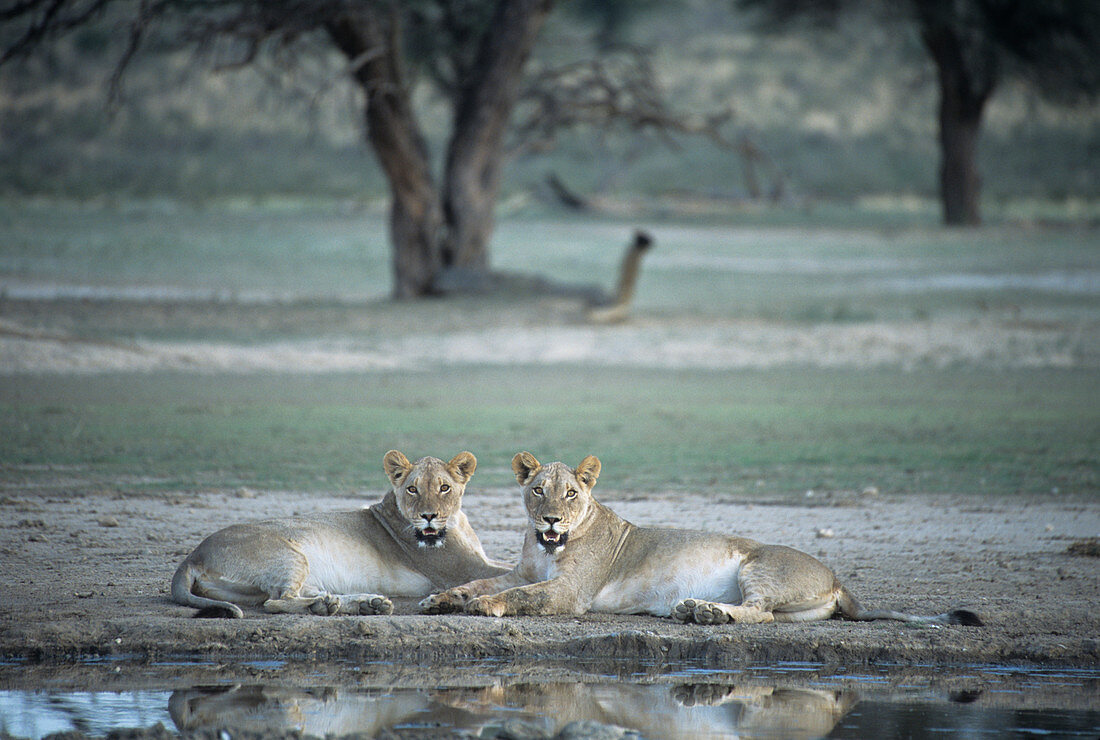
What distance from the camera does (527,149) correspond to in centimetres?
2228

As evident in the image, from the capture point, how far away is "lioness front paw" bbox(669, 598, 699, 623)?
5977mm

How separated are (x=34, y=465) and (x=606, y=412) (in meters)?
5.14

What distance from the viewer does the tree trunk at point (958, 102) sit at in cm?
3250

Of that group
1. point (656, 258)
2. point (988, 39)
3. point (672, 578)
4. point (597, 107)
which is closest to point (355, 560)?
point (672, 578)

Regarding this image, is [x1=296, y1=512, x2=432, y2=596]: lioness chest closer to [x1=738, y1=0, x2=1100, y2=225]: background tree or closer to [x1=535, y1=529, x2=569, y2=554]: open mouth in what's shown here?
[x1=535, y1=529, x2=569, y2=554]: open mouth

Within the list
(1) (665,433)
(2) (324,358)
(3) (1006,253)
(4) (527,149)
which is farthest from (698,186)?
(1) (665,433)

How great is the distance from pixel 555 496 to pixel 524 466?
23cm

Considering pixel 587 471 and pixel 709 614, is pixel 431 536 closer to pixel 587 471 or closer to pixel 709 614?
pixel 587 471

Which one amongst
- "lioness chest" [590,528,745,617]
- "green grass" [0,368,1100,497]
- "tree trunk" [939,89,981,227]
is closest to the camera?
"lioness chest" [590,528,745,617]

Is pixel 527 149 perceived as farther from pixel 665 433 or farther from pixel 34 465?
pixel 34 465

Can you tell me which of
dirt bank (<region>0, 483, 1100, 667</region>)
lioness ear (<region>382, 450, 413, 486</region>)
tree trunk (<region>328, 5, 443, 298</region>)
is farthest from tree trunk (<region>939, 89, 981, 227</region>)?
lioness ear (<region>382, 450, 413, 486</region>)

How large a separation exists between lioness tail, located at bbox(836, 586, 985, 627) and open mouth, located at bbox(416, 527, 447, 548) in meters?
1.74

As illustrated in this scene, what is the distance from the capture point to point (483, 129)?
21359 mm

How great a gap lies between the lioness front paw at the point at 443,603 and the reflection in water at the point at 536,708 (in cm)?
80
